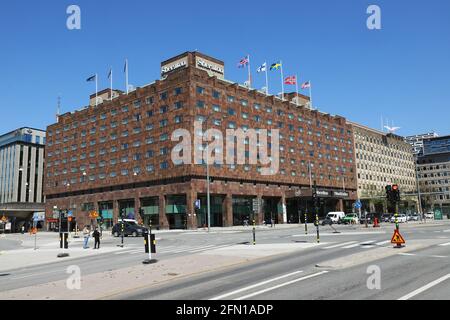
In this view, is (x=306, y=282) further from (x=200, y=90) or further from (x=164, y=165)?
(x=200, y=90)

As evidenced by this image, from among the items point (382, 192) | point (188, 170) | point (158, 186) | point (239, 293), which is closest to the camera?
point (239, 293)

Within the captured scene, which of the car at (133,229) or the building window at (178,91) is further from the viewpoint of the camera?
the building window at (178,91)

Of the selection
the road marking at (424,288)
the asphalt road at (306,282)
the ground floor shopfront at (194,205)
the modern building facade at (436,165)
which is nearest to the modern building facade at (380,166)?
the modern building facade at (436,165)

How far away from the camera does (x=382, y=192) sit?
120312 millimetres

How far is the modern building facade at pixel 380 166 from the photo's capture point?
119900mm

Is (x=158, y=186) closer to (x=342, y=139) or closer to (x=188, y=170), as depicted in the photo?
(x=188, y=170)

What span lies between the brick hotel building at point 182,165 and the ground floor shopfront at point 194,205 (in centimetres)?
20

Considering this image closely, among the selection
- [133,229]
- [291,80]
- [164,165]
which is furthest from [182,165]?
[133,229]

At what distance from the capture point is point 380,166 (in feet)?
440

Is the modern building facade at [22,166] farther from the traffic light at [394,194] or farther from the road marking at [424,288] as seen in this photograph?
the road marking at [424,288]

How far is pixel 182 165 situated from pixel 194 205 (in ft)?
23.2
